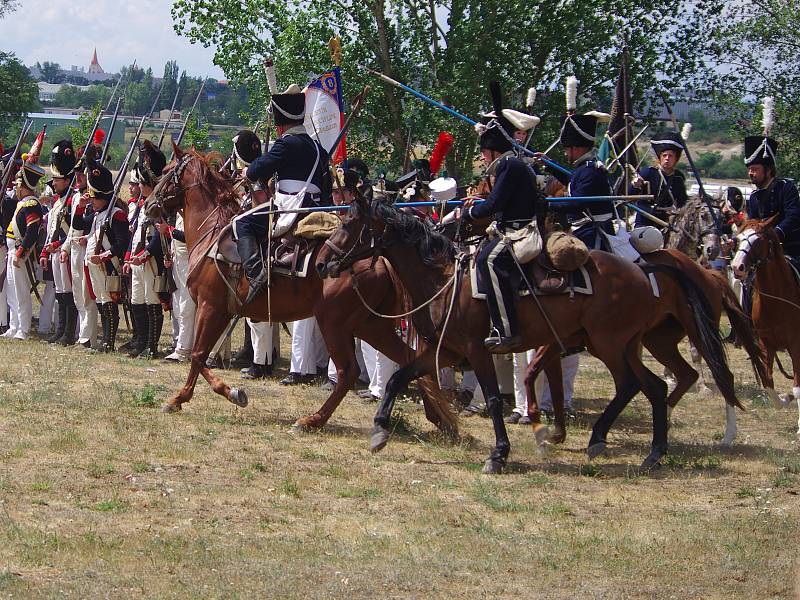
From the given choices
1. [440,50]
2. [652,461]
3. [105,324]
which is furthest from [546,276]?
[440,50]

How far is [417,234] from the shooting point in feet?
32.6

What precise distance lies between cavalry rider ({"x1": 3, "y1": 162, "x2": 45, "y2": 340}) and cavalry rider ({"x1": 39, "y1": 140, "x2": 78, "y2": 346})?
0.85ft

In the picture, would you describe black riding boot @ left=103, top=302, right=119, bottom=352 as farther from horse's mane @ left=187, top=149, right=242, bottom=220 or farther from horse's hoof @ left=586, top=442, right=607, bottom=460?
horse's hoof @ left=586, top=442, right=607, bottom=460

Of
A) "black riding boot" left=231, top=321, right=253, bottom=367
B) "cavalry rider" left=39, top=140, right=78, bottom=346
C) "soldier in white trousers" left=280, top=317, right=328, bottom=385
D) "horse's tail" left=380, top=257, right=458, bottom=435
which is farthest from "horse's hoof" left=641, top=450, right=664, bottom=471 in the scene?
"cavalry rider" left=39, top=140, right=78, bottom=346

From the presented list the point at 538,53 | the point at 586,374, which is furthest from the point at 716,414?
the point at 538,53

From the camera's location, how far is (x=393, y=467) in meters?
9.73

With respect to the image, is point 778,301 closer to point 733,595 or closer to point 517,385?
point 517,385

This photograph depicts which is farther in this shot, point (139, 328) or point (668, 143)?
point (139, 328)

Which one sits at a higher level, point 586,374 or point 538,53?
point 538,53

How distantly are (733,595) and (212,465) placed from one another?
4409 mm

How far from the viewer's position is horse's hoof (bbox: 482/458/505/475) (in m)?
9.55

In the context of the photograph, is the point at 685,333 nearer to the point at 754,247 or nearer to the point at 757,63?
the point at 754,247

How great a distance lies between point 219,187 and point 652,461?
5253 millimetres

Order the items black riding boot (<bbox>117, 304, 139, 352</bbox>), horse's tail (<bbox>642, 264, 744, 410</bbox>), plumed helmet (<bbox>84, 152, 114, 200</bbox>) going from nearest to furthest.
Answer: horse's tail (<bbox>642, 264, 744, 410</bbox>)
plumed helmet (<bbox>84, 152, 114, 200</bbox>)
black riding boot (<bbox>117, 304, 139, 352</bbox>)
